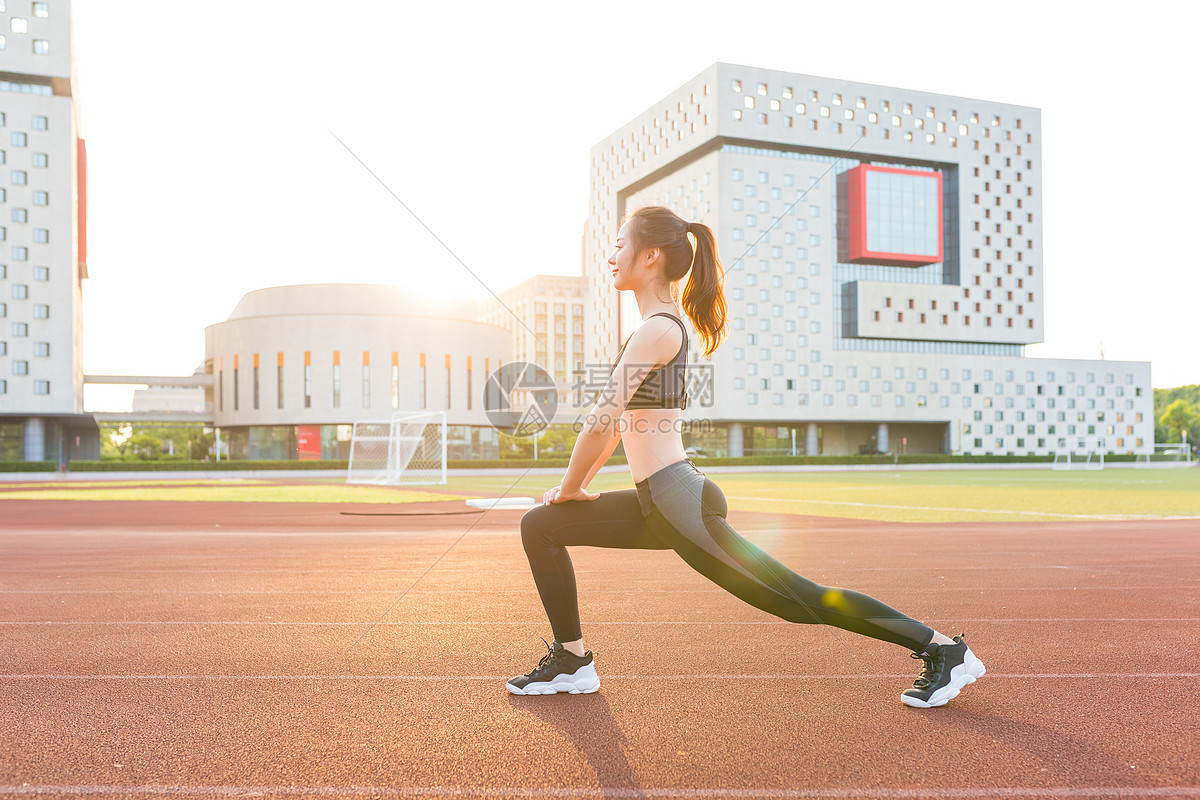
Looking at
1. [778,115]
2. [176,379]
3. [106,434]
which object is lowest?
[106,434]

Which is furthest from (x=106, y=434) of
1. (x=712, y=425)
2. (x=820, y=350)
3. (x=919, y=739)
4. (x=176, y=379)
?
(x=919, y=739)

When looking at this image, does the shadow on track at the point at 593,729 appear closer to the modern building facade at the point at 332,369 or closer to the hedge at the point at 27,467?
the hedge at the point at 27,467

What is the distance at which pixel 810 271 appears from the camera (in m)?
82.1

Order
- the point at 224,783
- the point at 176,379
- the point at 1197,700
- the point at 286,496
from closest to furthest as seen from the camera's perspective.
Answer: the point at 224,783 < the point at 1197,700 < the point at 286,496 < the point at 176,379

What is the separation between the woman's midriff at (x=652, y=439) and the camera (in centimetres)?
368

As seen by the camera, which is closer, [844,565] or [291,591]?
[291,591]

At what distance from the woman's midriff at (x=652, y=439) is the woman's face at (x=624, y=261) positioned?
618 millimetres

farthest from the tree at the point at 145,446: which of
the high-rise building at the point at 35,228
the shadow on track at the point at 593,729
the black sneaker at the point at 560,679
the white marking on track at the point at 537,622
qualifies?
the shadow on track at the point at 593,729

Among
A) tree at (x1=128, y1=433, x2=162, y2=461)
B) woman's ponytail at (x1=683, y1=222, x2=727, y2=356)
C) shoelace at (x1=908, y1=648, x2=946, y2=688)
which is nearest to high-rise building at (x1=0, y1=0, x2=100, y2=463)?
tree at (x1=128, y1=433, x2=162, y2=461)

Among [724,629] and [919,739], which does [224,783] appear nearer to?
[919,739]

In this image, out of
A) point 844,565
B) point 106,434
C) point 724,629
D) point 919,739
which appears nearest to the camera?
point 919,739

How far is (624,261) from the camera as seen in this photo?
3875mm

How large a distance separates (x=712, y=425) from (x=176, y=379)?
4875cm

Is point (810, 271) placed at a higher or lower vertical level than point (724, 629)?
higher
